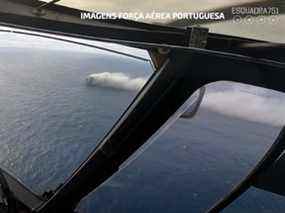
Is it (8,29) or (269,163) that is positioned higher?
(8,29)

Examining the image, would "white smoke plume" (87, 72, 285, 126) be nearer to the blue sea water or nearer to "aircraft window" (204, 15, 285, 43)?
"aircraft window" (204, 15, 285, 43)

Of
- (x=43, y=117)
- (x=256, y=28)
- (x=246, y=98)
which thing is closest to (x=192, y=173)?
(x=43, y=117)

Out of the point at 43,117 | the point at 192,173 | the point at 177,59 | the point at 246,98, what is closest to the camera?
the point at 177,59

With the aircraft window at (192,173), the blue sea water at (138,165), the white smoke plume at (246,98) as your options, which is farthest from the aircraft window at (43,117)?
the white smoke plume at (246,98)

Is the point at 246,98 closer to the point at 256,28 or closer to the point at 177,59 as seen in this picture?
the point at 256,28

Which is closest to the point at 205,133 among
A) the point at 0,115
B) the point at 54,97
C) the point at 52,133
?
the point at 52,133

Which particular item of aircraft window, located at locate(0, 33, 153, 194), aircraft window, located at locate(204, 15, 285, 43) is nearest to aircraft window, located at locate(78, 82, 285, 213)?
aircraft window, located at locate(0, 33, 153, 194)

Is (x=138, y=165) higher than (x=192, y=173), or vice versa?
(x=138, y=165)

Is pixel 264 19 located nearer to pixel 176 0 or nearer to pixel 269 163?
pixel 176 0

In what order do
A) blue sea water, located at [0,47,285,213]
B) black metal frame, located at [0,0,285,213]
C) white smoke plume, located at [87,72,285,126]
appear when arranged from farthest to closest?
blue sea water, located at [0,47,285,213], white smoke plume, located at [87,72,285,126], black metal frame, located at [0,0,285,213]

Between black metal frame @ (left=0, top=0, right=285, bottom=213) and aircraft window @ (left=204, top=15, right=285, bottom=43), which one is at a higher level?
aircraft window @ (left=204, top=15, right=285, bottom=43)

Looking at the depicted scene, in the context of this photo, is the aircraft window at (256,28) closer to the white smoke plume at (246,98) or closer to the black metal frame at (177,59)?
the black metal frame at (177,59)
